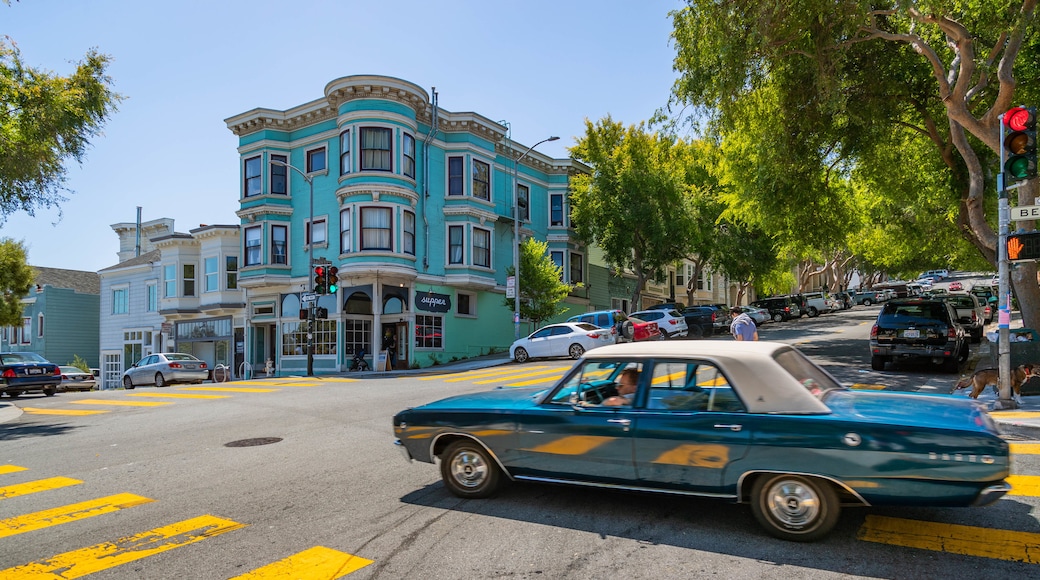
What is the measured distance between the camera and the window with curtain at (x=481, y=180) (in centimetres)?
3112

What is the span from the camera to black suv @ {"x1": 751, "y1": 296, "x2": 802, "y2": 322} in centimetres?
4088

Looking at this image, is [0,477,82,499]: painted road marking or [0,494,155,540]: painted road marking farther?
[0,477,82,499]: painted road marking

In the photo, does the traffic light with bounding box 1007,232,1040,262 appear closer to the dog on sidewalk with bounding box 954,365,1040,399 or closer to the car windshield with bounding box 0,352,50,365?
the dog on sidewalk with bounding box 954,365,1040,399

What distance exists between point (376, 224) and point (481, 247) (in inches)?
235

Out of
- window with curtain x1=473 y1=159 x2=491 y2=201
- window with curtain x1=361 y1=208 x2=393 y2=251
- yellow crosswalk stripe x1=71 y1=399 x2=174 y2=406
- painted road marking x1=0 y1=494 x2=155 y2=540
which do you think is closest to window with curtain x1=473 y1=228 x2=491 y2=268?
window with curtain x1=473 y1=159 x2=491 y2=201

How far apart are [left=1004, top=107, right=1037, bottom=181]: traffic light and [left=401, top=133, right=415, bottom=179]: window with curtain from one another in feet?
72.9

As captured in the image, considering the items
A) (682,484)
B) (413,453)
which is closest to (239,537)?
(413,453)

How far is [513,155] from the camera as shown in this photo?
34.1 meters

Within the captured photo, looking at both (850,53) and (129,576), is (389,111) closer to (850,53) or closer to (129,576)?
(850,53)

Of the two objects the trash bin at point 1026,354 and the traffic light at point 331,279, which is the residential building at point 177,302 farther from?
the trash bin at point 1026,354

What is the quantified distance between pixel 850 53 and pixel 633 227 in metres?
17.5

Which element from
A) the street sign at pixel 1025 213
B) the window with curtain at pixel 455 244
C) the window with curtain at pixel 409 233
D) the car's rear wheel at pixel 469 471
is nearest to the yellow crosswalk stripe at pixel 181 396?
the car's rear wheel at pixel 469 471

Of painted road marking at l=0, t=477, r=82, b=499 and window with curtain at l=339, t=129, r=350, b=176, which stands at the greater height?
window with curtain at l=339, t=129, r=350, b=176

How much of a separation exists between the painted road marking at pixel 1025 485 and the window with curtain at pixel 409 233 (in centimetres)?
2398
